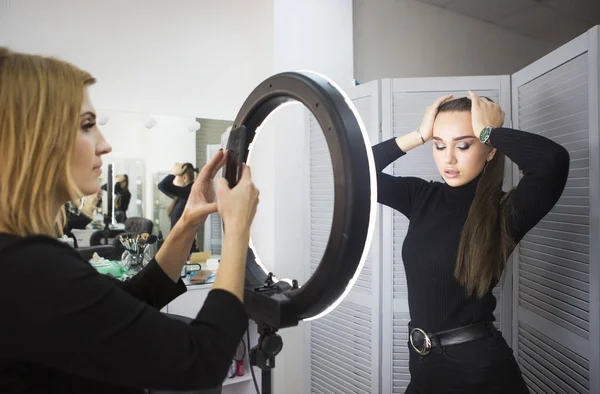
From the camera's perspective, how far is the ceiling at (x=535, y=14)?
3031mm

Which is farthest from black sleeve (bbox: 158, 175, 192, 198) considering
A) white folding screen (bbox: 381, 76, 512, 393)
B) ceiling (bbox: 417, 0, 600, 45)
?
ceiling (bbox: 417, 0, 600, 45)

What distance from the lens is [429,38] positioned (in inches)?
120

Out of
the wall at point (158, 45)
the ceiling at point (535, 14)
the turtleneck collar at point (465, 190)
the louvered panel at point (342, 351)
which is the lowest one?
the louvered panel at point (342, 351)

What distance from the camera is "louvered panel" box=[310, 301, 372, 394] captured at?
6.16 feet

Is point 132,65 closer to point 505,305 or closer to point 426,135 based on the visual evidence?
point 426,135

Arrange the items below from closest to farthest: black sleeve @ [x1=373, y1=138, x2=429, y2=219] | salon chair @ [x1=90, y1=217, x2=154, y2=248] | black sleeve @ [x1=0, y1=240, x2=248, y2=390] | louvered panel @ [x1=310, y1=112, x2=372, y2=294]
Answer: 1. black sleeve @ [x1=0, y1=240, x2=248, y2=390]
2. black sleeve @ [x1=373, y1=138, x2=429, y2=219]
3. louvered panel @ [x1=310, y1=112, x2=372, y2=294]
4. salon chair @ [x1=90, y1=217, x2=154, y2=248]

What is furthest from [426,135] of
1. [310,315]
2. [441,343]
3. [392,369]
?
[392,369]

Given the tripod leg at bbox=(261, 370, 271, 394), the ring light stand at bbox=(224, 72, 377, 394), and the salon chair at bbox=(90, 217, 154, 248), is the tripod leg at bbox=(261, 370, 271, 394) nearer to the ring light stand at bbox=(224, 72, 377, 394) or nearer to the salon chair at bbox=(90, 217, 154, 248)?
the ring light stand at bbox=(224, 72, 377, 394)

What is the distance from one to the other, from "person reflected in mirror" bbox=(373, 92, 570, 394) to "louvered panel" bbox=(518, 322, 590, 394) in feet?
1.19

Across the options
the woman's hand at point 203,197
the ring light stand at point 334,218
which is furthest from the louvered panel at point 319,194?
the ring light stand at point 334,218

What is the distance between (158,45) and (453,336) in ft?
7.03

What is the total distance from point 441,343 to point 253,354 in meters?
0.60

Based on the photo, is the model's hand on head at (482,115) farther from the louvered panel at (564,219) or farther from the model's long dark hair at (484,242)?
the louvered panel at (564,219)

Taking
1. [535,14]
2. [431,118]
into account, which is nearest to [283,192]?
[431,118]
